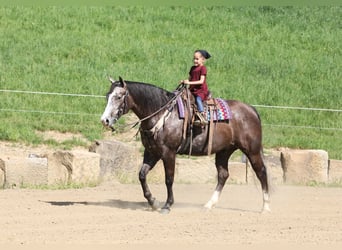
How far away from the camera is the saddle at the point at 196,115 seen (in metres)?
12.7

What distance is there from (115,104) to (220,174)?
2233 millimetres

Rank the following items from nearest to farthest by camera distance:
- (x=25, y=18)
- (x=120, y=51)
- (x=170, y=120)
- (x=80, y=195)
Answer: (x=170, y=120) → (x=80, y=195) → (x=120, y=51) → (x=25, y=18)

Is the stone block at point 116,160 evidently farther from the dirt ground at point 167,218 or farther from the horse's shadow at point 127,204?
the horse's shadow at point 127,204

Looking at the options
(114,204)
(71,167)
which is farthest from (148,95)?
(71,167)

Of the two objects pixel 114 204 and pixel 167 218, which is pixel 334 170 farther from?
pixel 167 218

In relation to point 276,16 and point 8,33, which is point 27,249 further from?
point 276,16

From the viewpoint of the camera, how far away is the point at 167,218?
12.0m

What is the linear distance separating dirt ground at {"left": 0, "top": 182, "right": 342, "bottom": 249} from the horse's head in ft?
4.18

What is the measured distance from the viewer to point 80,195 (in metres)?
14.1

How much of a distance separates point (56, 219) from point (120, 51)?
14760mm

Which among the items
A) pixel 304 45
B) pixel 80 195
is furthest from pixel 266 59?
pixel 80 195

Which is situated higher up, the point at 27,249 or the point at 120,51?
the point at 120,51

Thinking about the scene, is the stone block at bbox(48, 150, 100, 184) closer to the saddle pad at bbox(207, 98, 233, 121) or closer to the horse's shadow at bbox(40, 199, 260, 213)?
the horse's shadow at bbox(40, 199, 260, 213)

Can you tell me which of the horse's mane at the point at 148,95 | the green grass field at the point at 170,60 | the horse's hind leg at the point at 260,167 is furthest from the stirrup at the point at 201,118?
the green grass field at the point at 170,60
